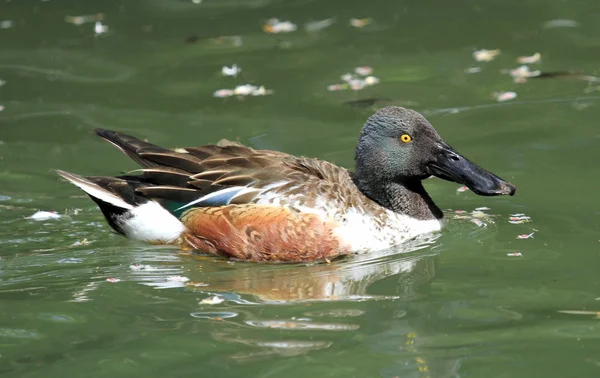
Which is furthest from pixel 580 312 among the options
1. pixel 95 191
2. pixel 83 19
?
pixel 83 19

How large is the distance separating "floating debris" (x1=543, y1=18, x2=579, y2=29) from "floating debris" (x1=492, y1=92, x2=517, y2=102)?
6.26ft

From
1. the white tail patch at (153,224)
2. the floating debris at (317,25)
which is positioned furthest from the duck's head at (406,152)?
the floating debris at (317,25)

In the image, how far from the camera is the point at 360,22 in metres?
14.1

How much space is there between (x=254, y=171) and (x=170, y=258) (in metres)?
0.92

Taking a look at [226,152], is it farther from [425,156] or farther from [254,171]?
[425,156]

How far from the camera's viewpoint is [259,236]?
823cm

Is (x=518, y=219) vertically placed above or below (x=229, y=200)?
below

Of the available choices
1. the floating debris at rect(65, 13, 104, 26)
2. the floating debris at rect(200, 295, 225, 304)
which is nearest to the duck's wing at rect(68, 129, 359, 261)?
the floating debris at rect(200, 295, 225, 304)

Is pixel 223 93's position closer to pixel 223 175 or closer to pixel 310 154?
pixel 310 154

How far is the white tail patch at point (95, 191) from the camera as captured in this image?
8711mm

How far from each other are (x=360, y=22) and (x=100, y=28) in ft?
11.0

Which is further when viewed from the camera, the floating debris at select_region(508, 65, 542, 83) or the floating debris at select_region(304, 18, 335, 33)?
the floating debris at select_region(304, 18, 335, 33)

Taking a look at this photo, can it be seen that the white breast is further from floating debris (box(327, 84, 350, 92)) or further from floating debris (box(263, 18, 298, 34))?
floating debris (box(263, 18, 298, 34))

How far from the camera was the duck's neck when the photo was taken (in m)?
8.69
